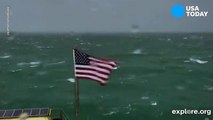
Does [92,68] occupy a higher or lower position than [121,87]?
higher

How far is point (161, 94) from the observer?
231 feet

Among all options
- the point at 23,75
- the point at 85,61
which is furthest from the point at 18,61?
the point at 85,61

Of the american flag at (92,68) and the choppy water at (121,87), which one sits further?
the choppy water at (121,87)

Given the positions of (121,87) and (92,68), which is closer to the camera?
(92,68)

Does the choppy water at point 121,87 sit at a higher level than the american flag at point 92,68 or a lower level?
lower

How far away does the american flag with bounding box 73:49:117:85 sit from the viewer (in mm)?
25922

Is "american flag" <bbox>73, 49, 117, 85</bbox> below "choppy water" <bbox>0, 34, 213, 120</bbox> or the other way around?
the other way around

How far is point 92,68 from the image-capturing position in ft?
86.2

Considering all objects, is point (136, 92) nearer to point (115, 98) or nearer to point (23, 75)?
point (115, 98)

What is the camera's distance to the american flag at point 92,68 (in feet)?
85.0

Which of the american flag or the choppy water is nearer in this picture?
the american flag
